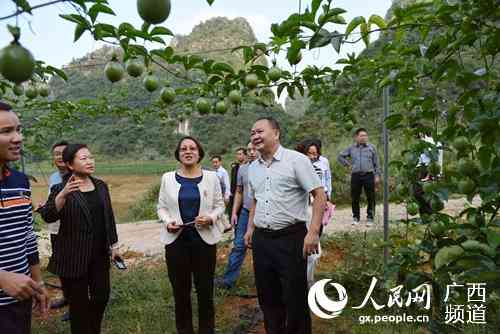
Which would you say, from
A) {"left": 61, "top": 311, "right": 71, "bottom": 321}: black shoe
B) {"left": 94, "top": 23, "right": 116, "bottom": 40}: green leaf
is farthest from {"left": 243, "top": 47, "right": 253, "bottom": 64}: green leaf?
{"left": 61, "top": 311, "right": 71, "bottom": 321}: black shoe

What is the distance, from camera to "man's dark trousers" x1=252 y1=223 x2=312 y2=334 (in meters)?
2.27

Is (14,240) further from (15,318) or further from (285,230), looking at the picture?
(285,230)

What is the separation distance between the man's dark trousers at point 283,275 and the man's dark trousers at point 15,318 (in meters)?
1.14

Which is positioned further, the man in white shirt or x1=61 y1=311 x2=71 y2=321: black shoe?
the man in white shirt

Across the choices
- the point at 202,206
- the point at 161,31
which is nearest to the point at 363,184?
the point at 202,206

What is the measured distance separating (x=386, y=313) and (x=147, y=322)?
1.69 meters

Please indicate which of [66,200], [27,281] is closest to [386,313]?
[66,200]

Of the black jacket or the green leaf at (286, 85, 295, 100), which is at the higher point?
the green leaf at (286, 85, 295, 100)

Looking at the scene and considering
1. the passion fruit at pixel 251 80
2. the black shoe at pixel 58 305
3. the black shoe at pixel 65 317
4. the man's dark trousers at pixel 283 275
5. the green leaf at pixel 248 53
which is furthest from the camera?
the black shoe at pixel 58 305

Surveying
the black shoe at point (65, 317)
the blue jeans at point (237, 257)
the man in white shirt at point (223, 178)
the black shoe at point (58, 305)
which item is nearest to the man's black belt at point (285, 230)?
the blue jeans at point (237, 257)

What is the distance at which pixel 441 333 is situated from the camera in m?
2.11

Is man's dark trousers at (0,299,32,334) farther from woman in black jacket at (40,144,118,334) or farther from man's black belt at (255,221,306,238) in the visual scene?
man's black belt at (255,221,306,238)

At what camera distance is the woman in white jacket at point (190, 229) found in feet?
8.67

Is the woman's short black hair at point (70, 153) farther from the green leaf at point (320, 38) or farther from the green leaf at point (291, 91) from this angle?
the green leaf at point (320, 38)
